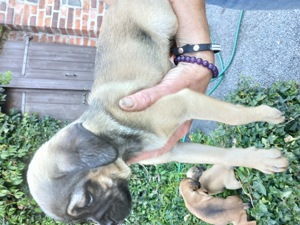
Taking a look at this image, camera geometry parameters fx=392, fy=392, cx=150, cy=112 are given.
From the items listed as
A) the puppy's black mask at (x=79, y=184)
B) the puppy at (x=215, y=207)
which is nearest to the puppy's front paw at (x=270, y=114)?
the puppy at (x=215, y=207)

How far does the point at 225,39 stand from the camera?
551cm

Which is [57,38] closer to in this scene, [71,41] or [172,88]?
[71,41]

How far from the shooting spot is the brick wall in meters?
6.97

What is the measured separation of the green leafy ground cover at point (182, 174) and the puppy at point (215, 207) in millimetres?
117

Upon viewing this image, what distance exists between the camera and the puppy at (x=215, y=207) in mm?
3426

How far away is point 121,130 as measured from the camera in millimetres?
2863

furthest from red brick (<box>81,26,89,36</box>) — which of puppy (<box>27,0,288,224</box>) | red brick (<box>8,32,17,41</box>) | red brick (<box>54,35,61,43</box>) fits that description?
puppy (<box>27,0,288,224</box>)

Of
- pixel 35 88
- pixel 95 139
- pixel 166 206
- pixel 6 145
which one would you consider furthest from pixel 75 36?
pixel 95 139

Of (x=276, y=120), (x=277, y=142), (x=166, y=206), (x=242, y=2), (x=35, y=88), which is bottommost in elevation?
(x=166, y=206)

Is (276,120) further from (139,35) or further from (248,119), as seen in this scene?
(139,35)

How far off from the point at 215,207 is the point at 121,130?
1254 mm

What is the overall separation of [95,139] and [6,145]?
4.07 meters

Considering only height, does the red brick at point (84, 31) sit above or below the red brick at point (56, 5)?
below

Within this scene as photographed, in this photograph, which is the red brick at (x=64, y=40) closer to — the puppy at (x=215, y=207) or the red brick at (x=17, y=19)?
the red brick at (x=17, y=19)
